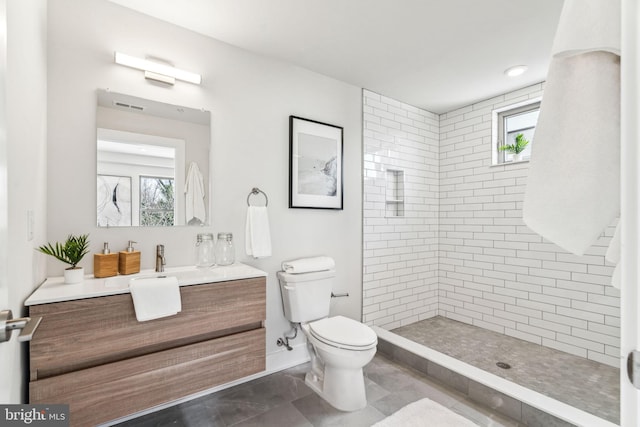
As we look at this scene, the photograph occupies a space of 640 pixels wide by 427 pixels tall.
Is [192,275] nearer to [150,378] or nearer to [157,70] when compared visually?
[150,378]

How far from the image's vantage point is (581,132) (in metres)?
0.59

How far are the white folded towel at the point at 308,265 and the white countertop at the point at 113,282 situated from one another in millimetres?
391

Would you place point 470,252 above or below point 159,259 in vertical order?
below

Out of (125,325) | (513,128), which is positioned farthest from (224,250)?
(513,128)

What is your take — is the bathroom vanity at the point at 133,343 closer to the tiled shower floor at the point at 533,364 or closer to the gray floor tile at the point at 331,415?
the gray floor tile at the point at 331,415

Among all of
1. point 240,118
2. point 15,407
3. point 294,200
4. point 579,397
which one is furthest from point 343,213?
point 15,407

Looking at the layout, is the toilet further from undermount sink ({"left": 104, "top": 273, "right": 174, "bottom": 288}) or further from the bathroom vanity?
undermount sink ({"left": 104, "top": 273, "right": 174, "bottom": 288})

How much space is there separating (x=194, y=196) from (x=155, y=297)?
80 centimetres

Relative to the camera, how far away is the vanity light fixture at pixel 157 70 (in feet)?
6.15

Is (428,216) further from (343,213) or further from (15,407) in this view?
(15,407)

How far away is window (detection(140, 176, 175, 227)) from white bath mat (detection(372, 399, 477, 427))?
1.79 metres

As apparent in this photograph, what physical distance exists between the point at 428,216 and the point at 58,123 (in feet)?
10.9

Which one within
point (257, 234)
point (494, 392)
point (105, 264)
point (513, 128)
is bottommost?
point (494, 392)

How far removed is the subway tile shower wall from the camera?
2.69m
